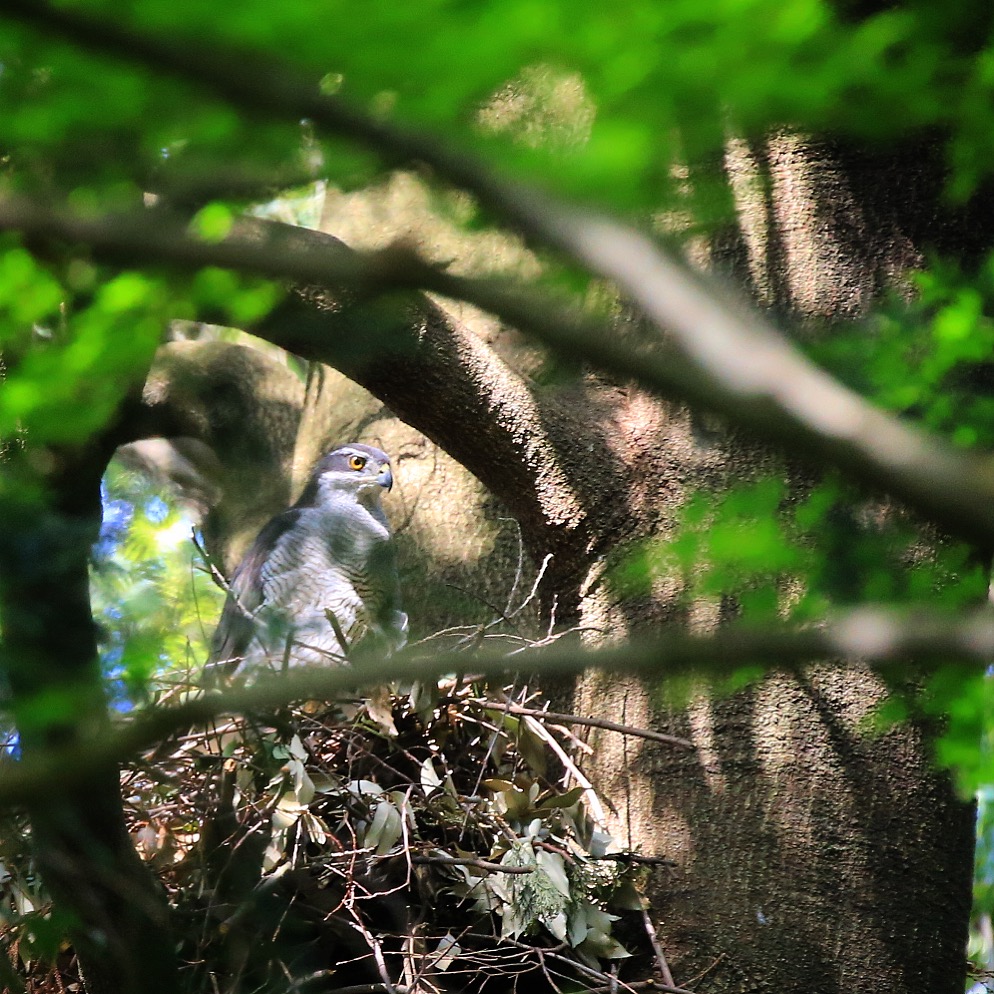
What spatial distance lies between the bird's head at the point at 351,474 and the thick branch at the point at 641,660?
3536 millimetres

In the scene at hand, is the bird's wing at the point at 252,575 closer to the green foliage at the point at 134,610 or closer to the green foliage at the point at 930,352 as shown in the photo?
the green foliage at the point at 134,610

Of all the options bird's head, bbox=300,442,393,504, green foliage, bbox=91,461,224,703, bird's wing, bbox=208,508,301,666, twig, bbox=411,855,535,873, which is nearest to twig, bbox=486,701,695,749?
twig, bbox=411,855,535,873

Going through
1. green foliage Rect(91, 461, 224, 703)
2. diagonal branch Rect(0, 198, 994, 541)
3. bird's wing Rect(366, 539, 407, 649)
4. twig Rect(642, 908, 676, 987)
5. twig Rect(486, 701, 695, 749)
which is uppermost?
diagonal branch Rect(0, 198, 994, 541)

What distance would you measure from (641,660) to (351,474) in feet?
12.6

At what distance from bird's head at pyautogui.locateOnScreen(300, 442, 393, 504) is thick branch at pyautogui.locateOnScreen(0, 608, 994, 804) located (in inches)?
139

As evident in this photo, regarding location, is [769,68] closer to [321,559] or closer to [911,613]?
[911,613]

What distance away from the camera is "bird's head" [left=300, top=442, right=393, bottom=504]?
15.5ft

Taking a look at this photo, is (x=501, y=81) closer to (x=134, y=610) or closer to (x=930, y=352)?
(x=134, y=610)

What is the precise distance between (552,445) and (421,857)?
118cm

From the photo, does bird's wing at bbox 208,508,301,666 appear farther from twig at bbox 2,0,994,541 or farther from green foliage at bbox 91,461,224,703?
twig at bbox 2,0,994,541

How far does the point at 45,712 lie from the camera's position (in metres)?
1.73

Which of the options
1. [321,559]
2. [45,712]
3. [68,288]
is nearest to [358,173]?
[68,288]

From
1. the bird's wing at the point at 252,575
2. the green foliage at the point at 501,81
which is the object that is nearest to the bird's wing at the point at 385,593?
the bird's wing at the point at 252,575

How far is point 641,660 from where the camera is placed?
43.9 inches
